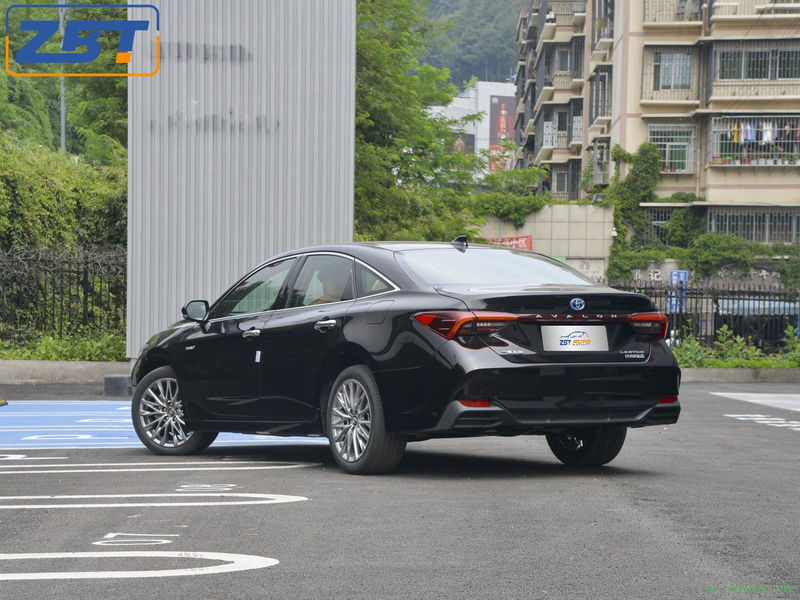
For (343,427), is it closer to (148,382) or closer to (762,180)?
(148,382)

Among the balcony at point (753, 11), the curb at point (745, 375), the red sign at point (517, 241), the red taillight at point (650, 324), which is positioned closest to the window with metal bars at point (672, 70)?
the balcony at point (753, 11)

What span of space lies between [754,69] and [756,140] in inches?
111

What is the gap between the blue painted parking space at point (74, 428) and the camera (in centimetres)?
1097

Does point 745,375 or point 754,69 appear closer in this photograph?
point 745,375

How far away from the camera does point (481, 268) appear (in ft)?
26.5

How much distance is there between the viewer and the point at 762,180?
4816 centimetres

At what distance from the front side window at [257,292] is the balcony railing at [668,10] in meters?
43.0

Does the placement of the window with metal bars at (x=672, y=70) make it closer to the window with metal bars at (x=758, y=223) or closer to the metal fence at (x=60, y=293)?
the window with metal bars at (x=758, y=223)

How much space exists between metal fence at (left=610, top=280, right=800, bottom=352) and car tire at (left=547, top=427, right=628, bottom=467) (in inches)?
659

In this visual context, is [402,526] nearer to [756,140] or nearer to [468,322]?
[468,322]

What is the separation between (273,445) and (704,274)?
39.2m

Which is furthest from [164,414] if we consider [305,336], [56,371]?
[56,371]

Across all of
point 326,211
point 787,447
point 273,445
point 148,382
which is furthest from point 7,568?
point 326,211

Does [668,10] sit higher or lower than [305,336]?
higher
